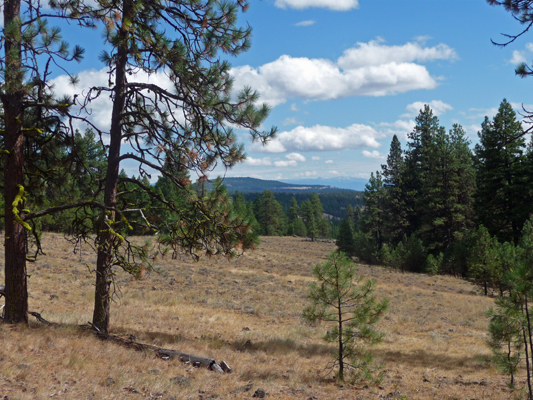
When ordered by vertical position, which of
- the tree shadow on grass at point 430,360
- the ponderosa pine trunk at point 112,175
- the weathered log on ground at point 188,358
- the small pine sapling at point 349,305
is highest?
the ponderosa pine trunk at point 112,175

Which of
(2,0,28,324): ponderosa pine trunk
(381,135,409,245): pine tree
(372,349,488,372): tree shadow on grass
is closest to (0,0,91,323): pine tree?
(2,0,28,324): ponderosa pine trunk

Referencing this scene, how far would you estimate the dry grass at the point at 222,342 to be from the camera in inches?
236

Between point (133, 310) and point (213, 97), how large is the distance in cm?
833

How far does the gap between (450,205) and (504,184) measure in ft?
17.3

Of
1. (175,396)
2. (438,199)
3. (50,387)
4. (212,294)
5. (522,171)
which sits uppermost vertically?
(522,171)

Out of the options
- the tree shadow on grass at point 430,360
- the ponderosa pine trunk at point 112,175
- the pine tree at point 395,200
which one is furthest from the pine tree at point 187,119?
the pine tree at point 395,200

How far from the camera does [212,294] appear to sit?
18203 mm

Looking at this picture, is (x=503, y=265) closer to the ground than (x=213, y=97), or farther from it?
closer to the ground

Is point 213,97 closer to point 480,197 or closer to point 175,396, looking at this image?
point 175,396

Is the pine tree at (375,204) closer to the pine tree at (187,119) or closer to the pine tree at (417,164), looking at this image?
the pine tree at (417,164)

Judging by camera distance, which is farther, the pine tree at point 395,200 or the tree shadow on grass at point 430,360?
the pine tree at point 395,200

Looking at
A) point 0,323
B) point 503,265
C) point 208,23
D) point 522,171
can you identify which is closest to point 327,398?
point 0,323

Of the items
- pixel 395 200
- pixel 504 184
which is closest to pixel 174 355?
pixel 504 184

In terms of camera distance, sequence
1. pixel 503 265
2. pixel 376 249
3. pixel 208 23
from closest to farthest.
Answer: pixel 208 23 < pixel 503 265 < pixel 376 249
